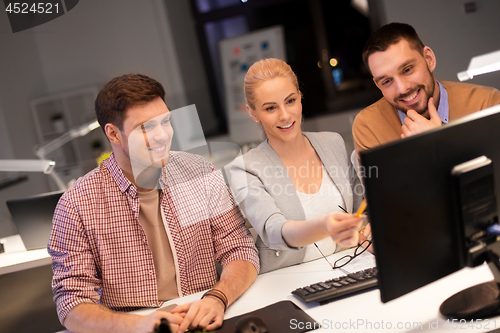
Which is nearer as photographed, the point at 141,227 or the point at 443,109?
the point at 141,227

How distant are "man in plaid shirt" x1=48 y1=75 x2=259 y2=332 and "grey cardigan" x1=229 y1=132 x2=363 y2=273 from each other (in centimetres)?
6

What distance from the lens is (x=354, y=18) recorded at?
426 centimetres

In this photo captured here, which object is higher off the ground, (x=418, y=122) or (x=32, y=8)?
(x=32, y=8)

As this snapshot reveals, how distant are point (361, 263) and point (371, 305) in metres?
0.27

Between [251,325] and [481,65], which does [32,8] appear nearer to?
[251,325]

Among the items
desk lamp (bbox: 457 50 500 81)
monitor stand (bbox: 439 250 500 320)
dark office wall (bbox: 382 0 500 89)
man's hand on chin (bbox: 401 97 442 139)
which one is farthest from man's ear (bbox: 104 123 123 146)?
dark office wall (bbox: 382 0 500 89)

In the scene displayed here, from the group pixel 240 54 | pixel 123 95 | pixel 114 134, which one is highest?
pixel 240 54

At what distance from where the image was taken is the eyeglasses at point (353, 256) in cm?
128

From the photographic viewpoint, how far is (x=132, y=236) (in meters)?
1.30

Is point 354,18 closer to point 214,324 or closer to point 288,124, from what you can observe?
point 288,124

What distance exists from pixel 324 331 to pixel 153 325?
0.42 meters

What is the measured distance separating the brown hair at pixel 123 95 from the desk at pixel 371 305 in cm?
62

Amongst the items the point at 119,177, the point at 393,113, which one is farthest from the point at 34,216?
the point at 393,113

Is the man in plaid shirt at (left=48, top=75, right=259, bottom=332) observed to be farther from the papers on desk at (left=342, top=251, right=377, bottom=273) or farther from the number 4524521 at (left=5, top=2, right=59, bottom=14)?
the number 4524521 at (left=5, top=2, right=59, bottom=14)
